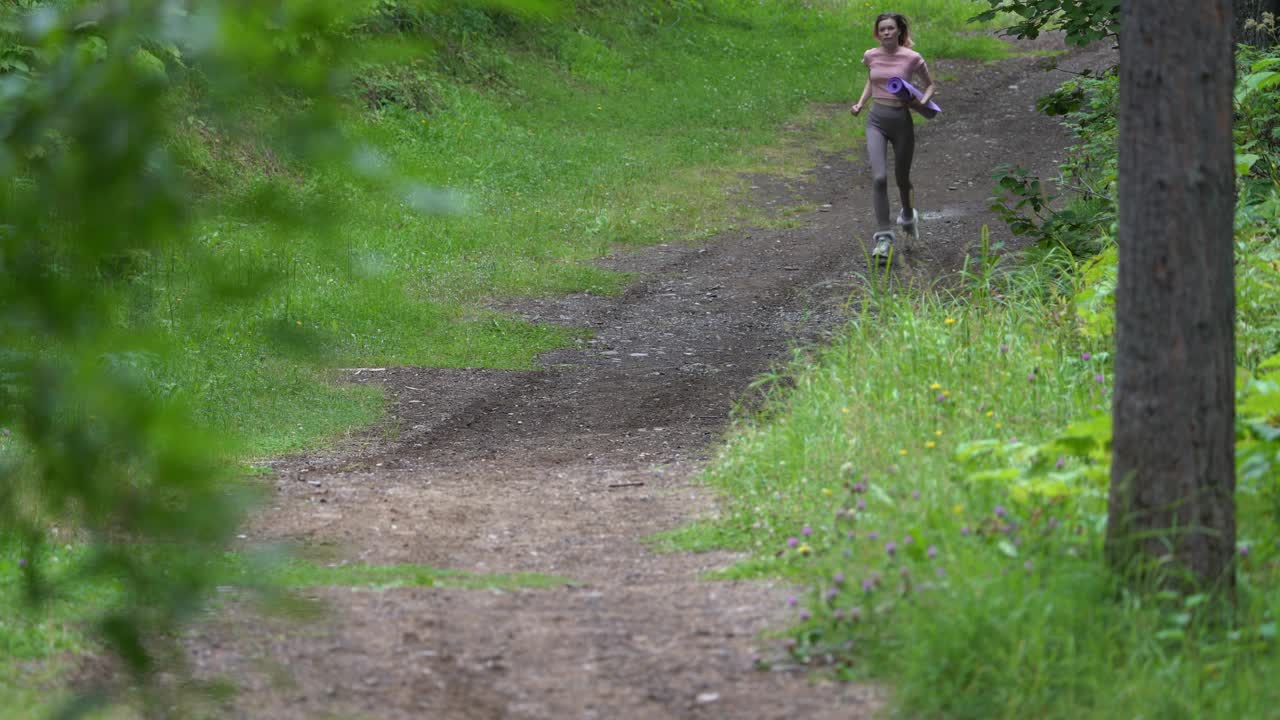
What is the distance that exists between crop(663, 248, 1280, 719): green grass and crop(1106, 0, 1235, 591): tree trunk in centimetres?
24

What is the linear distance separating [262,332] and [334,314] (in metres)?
9.57

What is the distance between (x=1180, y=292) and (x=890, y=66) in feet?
27.4

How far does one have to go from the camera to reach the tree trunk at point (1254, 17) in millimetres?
9612

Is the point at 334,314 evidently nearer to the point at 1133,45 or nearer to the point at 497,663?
the point at 497,663

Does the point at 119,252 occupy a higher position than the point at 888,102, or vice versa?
the point at 888,102

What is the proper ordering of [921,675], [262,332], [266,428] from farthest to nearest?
1. [266,428]
2. [921,675]
3. [262,332]

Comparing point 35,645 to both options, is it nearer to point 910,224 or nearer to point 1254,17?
point 1254,17

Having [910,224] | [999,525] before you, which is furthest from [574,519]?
[910,224]

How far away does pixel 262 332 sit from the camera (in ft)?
7.30

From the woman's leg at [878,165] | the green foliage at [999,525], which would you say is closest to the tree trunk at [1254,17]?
the green foliage at [999,525]

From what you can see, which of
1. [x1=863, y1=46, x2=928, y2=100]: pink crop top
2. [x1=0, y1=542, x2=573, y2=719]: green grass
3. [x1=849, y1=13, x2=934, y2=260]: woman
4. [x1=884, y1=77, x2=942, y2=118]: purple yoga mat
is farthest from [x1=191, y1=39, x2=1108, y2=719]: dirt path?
[x1=863, y1=46, x2=928, y2=100]: pink crop top

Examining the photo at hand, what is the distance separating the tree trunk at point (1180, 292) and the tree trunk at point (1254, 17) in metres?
6.05

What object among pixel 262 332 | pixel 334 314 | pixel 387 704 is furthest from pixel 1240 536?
pixel 334 314

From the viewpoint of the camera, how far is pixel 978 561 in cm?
423
